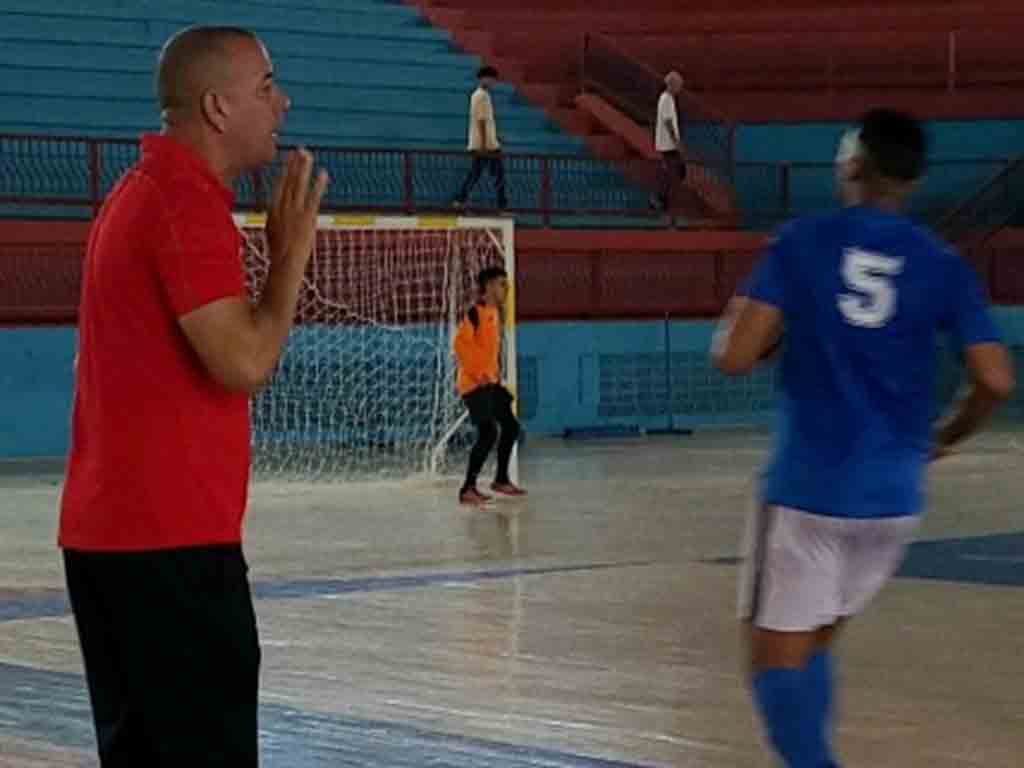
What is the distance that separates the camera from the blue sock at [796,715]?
243 inches

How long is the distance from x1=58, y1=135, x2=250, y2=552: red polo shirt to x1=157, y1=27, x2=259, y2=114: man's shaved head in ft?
0.34

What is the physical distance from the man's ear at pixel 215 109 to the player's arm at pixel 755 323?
1974 millimetres

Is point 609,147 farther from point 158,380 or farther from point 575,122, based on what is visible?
point 158,380

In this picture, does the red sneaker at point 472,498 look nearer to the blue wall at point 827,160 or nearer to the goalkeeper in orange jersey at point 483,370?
the goalkeeper in orange jersey at point 483,370

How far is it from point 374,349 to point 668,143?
25.7 feet

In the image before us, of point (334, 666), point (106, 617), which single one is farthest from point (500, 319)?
point (106, 617)

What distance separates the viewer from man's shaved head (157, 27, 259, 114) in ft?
14.5

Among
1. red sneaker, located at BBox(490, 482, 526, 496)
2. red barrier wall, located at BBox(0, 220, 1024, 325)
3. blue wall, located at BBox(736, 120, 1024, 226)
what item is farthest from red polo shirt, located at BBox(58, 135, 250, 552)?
blue wall, located at BBox(736, 120, 1024, 226)

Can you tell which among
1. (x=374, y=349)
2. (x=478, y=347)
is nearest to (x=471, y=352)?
(x=478, y=347)

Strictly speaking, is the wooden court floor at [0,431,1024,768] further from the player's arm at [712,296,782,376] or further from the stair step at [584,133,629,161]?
the stair step at [584,133,629,161]

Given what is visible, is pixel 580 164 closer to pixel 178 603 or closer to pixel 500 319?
pixel 500 319

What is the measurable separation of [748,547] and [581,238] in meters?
24.2

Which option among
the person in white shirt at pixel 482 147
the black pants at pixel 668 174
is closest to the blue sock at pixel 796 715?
the person in white shirt at pixel 482 147

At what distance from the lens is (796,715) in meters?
6.19
